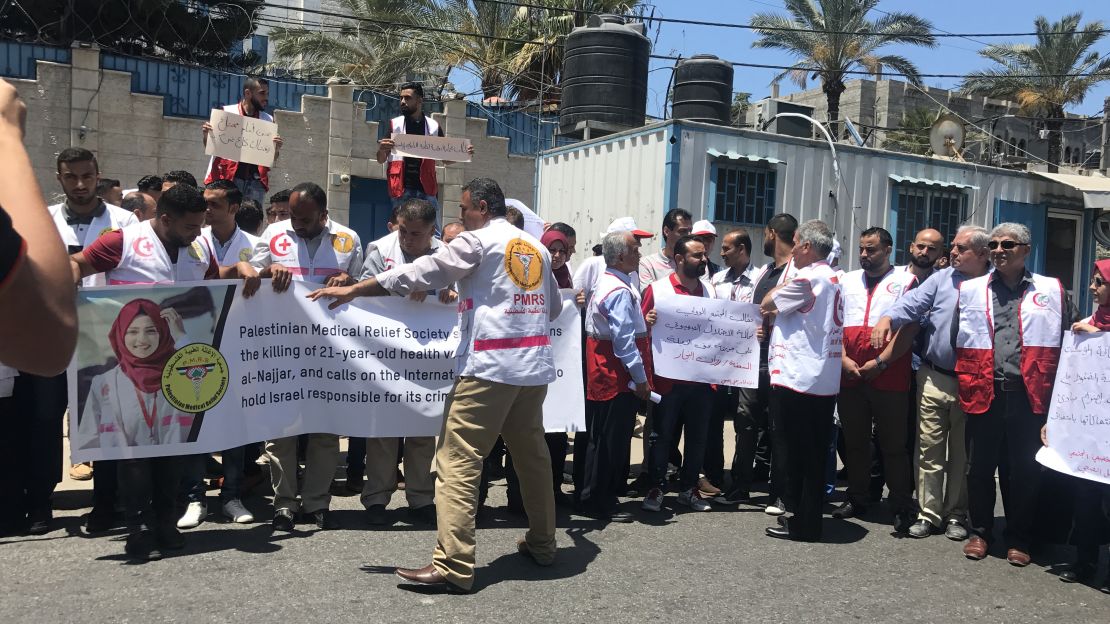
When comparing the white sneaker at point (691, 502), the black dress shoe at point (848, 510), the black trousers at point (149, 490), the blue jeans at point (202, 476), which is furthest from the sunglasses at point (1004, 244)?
the black trousers at point (149, 490)

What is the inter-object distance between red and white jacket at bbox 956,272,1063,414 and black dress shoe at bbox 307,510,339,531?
13.0ft

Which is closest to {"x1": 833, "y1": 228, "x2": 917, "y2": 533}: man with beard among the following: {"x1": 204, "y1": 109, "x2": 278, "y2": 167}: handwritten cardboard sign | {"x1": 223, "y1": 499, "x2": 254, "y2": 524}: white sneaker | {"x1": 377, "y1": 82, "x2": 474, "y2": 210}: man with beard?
{"x1": 377, "y1": 82, "x2": 474, "y2": 210}: man with beard

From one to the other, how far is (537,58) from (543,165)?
10539 mm

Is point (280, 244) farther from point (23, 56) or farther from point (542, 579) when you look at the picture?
point (23, 56)

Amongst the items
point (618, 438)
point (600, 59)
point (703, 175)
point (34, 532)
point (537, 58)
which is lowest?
point (34, 532)

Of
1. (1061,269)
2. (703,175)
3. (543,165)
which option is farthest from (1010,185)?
(543,165)

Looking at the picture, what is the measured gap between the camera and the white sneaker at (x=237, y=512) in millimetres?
5871

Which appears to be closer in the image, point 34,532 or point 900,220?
point 34,532

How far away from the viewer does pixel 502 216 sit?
527 centimetres

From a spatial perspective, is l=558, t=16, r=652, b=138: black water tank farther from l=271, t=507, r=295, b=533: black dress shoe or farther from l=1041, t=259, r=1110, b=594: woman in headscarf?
l=271, t=507, r=295, b=533: black dress shoe

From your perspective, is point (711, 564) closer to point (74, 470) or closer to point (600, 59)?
point (74, 470)

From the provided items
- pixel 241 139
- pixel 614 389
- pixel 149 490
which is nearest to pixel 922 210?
pixel 614 389

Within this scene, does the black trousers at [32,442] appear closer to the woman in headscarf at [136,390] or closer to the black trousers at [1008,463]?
the woman in headscarf at [136,390]

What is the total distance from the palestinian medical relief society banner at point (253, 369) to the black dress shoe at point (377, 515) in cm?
46
